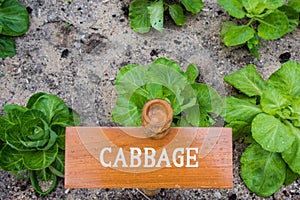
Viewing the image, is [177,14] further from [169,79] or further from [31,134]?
[31,134]

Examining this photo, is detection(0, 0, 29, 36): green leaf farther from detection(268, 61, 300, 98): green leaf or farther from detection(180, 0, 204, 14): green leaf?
detection(268, 61, 300, 98): green leaf

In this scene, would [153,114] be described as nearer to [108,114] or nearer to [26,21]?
[108,114]

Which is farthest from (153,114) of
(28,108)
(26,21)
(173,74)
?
(26,21)

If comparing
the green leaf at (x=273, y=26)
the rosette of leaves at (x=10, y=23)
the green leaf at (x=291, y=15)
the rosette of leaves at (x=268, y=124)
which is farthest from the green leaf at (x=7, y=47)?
the green leaf at (x=291, y=15)

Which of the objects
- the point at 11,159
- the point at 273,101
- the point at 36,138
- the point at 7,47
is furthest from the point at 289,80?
the point at 7,47

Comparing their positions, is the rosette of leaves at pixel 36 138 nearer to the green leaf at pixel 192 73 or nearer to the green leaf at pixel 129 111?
the green leaf at pixel 129 111

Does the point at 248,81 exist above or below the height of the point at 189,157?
above
